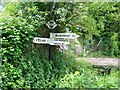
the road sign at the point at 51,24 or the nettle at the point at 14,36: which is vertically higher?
the road sign at the point at 51,24

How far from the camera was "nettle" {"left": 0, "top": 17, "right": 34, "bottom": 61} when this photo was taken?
2033 mm

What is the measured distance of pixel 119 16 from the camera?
204cm

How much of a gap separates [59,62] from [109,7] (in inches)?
25.1

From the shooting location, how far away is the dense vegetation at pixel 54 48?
204 cm

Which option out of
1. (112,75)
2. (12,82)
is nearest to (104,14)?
(112,75)

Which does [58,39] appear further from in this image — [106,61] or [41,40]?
[106,61]

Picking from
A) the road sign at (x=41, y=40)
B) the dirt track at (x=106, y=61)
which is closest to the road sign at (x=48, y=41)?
the road sign at (x=41, y=40)

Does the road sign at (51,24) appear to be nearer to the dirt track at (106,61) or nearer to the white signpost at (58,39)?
the white signpost at (58,39)

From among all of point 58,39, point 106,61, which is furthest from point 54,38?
point 106,61

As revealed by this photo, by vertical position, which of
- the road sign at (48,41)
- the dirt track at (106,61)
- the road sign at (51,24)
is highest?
the road sign at (51,24)

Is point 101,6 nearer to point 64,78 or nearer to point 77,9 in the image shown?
point 77,9

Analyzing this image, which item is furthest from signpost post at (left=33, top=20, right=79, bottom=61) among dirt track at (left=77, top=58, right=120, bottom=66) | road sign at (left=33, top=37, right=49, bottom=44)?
dirt track at (left=77, top=58, right=120, bottom=66)

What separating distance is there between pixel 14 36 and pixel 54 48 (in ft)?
1.18

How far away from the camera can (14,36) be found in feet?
6.71
